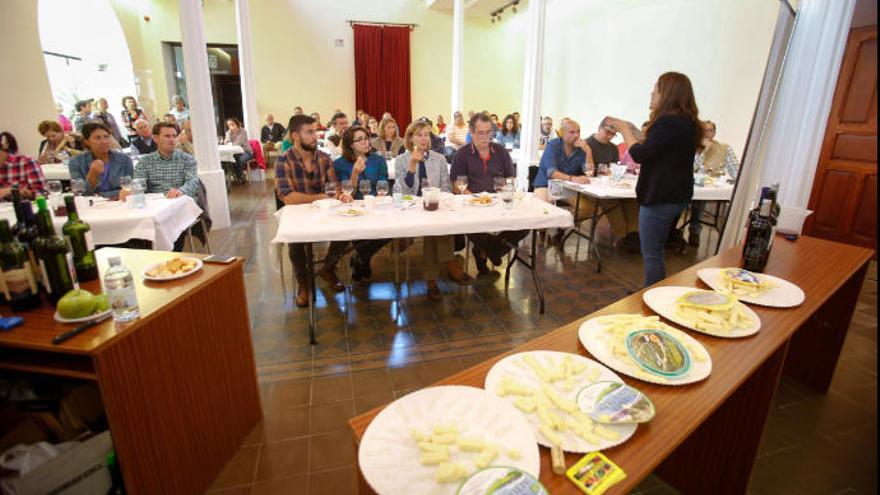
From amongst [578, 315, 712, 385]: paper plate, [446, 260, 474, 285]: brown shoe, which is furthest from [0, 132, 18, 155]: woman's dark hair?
[578, 315, 712, 385]: paper plate

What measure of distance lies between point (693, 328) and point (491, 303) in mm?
1963

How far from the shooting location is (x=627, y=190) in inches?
149

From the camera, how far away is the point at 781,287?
1.71 metres

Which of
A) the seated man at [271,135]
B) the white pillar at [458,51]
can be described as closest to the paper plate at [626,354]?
the white pillar at [458,51]

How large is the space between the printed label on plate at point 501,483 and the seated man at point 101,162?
3.68 meters

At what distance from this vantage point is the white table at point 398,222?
2463mm

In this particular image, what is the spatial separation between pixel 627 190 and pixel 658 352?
2.82 m

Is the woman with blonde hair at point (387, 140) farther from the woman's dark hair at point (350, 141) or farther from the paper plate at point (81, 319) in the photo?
the paper plate at point (81, 319)

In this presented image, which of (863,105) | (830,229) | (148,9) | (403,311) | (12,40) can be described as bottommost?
(403,311)

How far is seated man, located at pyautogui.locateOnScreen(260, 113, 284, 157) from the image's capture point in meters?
9.81

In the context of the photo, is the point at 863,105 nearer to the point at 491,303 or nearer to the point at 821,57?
the point at 821,57

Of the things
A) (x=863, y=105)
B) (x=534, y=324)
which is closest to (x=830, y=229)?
(x=863, y=105)

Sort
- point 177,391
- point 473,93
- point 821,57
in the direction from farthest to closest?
point 473,93 → point 821,57 → point 177,391

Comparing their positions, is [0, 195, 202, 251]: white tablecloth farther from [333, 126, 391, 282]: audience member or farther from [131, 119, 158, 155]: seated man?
[131, 119, 158, 155]: seated man
